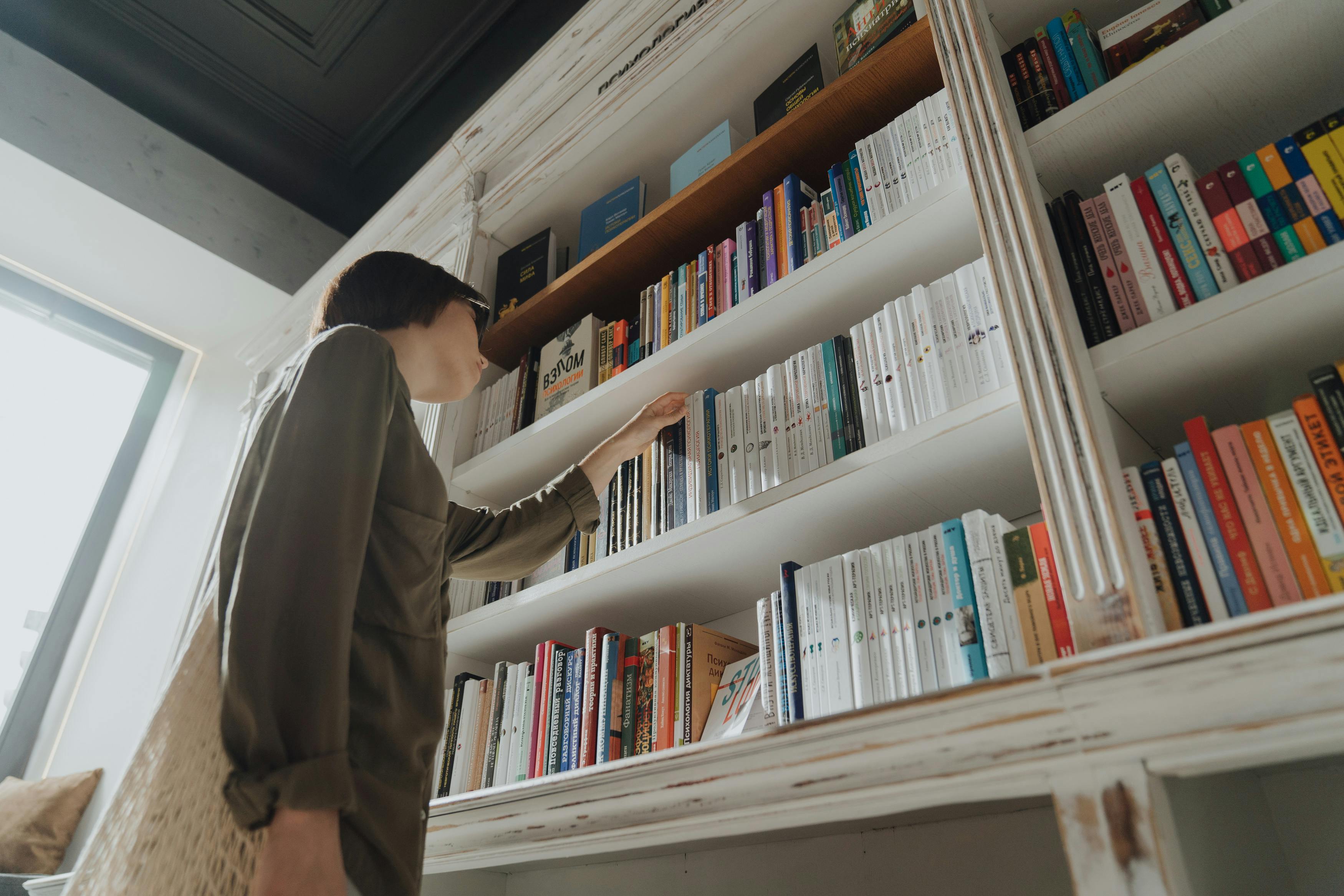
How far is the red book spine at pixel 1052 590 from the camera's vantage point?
Answer: 91 centimetres

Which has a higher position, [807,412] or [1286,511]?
[807,412]

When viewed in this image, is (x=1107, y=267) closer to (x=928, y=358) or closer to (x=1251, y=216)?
(x=1251, y=216)

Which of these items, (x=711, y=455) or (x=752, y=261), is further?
(x=752, y=261)

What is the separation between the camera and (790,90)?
5.54 ft

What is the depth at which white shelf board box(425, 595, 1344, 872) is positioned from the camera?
2.18 feet

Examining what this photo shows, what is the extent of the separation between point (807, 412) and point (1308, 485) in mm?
673

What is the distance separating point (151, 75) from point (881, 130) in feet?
9.48

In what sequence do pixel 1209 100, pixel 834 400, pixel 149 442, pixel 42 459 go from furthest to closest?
pixel 149 442
pixel 42 459
pixel 834 400
pixel 1209 100

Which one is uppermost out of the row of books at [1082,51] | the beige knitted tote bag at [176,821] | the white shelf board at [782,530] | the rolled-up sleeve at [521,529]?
the row of books at [1082,51]

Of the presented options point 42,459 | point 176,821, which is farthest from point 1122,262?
point 42,459

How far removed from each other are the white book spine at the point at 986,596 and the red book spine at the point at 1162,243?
335mm

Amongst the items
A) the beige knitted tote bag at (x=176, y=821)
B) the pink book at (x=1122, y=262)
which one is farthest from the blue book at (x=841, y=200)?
the beige knitted tote bag at (x=176, y=821)

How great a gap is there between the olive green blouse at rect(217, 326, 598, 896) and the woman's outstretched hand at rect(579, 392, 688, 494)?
1.70ft

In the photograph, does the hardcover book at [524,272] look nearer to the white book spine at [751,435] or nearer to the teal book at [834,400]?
the white book spine at [751,435]
